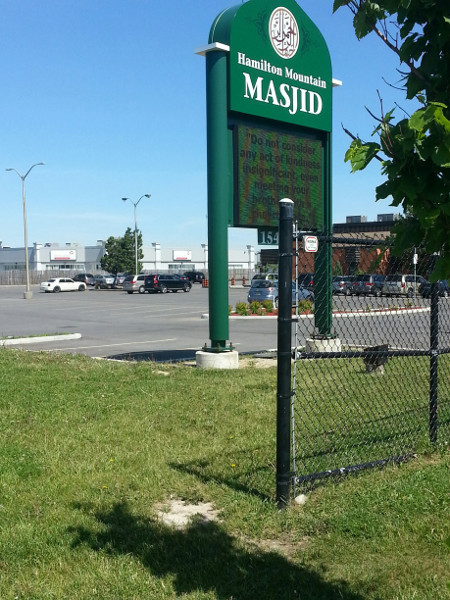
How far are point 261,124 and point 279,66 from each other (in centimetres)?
110

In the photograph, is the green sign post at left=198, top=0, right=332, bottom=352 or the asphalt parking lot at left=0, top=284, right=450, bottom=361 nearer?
the green sign post at left=198, top=0, right=332, bottom=352

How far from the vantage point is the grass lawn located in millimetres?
3711

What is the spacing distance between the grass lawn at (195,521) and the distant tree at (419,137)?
203cm

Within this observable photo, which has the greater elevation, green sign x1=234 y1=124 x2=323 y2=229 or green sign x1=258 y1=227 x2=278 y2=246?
green sign x1=234 y1=124 x2=323 y2=229

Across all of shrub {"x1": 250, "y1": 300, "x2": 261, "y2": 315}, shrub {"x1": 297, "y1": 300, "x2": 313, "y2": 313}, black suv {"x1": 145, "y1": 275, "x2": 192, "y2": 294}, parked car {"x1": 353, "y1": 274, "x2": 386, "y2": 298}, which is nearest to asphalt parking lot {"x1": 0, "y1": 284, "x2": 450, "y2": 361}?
parked car {"x1": 353, "y1": 274, "x2": 386, "y2": 298}

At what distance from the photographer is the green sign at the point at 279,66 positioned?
1121 cm

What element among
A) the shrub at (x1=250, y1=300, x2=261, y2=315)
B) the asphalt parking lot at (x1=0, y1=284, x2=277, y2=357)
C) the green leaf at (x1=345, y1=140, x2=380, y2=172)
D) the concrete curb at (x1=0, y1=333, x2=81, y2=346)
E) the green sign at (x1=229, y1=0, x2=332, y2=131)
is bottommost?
the asphalt parking lot at (x1=0, y1=284, x2=277, y2=357)

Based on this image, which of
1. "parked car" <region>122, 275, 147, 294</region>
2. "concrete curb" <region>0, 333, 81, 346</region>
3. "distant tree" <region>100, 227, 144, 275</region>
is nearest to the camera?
"concrete curb" <region>0, 333, 81, 346</region>

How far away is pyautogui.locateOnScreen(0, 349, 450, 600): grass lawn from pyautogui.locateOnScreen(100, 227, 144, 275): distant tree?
70.6m

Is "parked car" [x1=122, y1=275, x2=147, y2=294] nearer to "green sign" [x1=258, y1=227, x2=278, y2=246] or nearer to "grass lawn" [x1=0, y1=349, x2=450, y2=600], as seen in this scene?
"green sign" [x1=258, y1=227, x2=278, y2=246]

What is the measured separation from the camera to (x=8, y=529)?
14.4ft

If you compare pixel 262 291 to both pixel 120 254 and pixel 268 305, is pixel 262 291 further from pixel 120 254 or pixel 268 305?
pixel 120 254

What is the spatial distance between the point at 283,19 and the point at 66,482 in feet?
31.4

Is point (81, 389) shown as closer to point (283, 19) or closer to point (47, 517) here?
point (47, 517)
